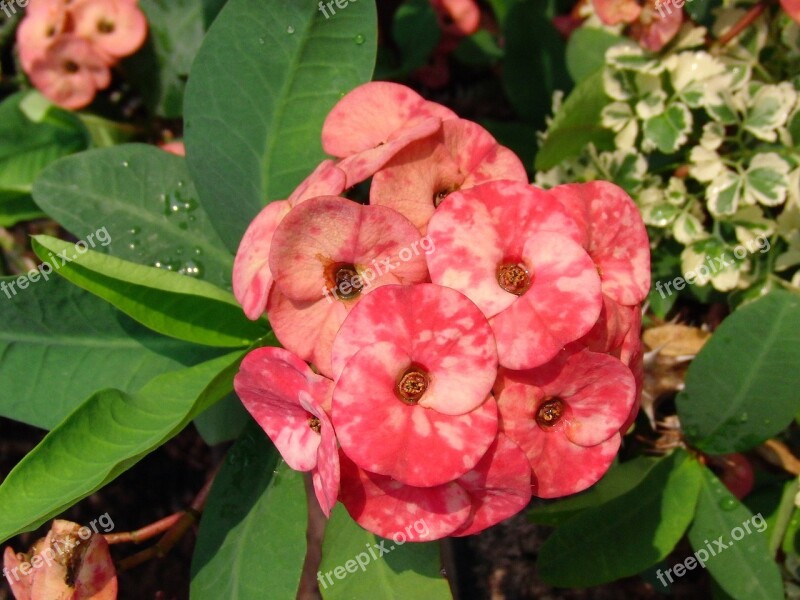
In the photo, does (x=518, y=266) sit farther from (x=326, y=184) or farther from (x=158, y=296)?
(x=158, y=296)

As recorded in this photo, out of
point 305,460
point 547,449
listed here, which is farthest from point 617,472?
point 305,460

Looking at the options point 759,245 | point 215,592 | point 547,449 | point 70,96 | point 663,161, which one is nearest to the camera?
point 547,449

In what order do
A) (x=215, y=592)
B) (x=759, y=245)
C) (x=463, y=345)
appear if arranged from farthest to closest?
(x=759, y=245) < (x=215, y=592) < (x=463, y=345)

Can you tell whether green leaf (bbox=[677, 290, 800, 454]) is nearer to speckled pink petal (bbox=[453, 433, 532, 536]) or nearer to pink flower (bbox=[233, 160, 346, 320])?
speckled pink petal (bbox=[453, 433, 532, 536])

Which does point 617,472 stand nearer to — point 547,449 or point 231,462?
point 547,449

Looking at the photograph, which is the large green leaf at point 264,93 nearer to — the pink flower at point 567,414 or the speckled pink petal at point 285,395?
the speckled pink petal at point 285,395

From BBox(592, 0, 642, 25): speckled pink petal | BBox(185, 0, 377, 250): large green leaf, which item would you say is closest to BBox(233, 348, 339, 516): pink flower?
BBox(185, 0, 377, 250): large green leaf

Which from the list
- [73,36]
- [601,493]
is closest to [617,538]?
[601,493]
